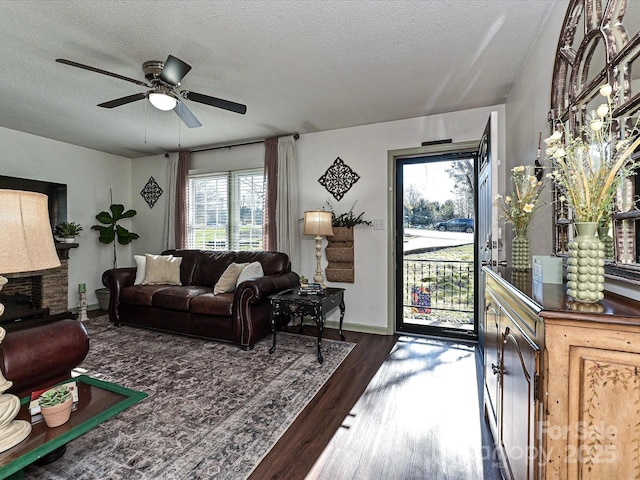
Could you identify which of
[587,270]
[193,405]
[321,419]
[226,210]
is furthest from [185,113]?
[587,270]

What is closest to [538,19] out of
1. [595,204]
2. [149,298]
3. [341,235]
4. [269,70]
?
[595,204]

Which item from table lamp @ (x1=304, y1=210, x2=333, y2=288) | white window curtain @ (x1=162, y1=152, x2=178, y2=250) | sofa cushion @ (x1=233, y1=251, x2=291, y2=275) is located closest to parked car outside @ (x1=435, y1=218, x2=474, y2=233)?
table lamp @ (x1=304, y1=210, x2=333, y2=288)

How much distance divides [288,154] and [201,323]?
8.25 feet

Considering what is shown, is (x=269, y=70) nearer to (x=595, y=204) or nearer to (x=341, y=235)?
(x=341, y=235)

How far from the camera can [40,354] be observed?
1.57 m

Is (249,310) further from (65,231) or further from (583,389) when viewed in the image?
(65,231)

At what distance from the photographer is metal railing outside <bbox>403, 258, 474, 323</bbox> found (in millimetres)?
3783

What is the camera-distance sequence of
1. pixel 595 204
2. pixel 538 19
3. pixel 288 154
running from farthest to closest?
1. pixel 288 154
2. pixel 538 19
3. pixel 595 204

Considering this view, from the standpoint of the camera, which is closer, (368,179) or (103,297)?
(368,179)

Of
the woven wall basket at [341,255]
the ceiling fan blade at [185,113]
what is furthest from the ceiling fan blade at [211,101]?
the woven wall basket at [341,255]

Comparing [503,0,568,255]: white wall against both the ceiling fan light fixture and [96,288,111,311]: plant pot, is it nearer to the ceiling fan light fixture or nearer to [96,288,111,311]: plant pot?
the ceiling fan light fixture

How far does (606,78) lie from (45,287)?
6031 millimetres

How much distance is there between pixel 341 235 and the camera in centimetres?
407

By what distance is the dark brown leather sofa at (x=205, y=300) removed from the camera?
10.7 feet
